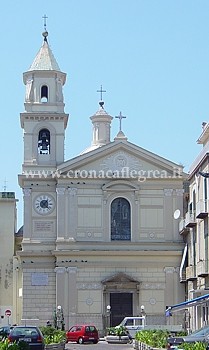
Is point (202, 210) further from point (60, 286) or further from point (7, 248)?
point (7, 248)

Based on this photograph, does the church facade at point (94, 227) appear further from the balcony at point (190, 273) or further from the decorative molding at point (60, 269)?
the balcony at point (190, 273)

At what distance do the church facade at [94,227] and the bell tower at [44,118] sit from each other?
7 centimetres

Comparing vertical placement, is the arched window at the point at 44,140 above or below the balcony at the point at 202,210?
above

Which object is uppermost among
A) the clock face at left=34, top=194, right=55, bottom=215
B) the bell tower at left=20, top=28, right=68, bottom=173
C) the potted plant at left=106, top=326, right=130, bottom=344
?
the bell tower at left=20, top=28, right=68, bottom=173

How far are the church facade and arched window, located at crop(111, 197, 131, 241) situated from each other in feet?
0.23

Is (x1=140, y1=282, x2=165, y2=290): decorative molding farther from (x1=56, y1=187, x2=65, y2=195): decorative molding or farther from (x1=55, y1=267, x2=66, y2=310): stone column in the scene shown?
(x1=56, y1=187, x2=65, y2=195): decorative molding

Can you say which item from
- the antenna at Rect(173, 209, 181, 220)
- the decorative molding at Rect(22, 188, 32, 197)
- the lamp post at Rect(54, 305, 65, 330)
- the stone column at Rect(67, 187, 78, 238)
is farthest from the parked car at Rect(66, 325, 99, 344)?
the decorative molding at Rect(22, 188, 32, 197)

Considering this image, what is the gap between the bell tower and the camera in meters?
61.9

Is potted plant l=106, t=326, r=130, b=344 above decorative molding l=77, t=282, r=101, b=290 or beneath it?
beneath

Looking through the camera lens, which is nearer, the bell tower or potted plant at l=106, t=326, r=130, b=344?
potted plant at l=106, t=326, r=130, b=344

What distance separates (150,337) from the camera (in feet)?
116

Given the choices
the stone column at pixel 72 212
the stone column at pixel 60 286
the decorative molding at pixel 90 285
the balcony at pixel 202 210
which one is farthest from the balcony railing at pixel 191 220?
the stone column at pixel 60 286

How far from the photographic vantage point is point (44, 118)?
6216 cm

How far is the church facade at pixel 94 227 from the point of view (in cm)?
5997
